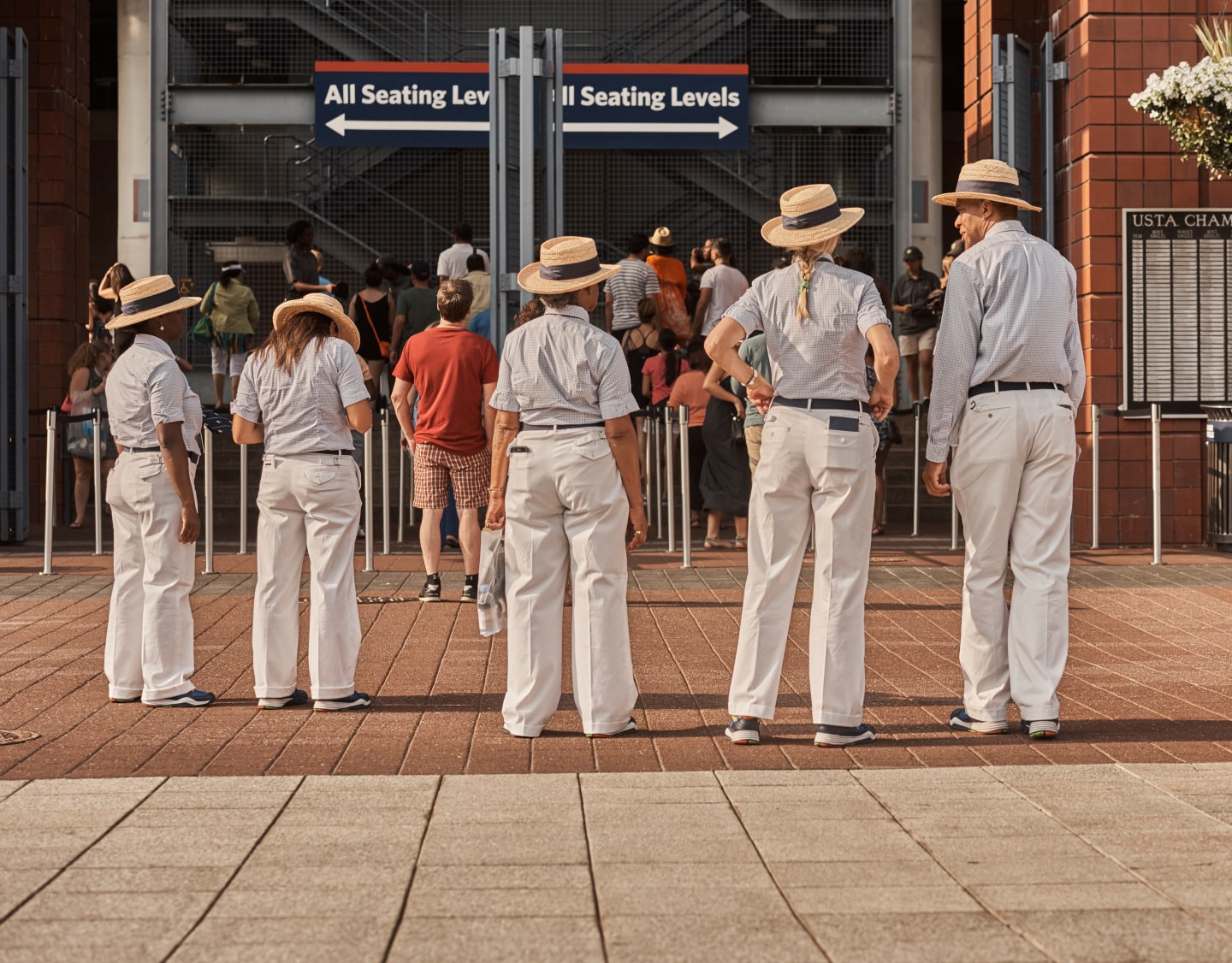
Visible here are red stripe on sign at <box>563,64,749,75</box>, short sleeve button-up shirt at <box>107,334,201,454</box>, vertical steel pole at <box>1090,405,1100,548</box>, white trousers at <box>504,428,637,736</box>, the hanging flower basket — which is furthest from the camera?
red stripe on sign at <box>563,64,749,75</box>

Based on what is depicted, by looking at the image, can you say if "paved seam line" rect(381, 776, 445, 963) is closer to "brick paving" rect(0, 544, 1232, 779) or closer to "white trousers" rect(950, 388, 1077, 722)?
"brick paving" rect(0, 544, 1232, 779)

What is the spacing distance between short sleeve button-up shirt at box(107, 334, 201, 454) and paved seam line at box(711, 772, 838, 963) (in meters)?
2.84

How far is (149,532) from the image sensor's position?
7227 mm

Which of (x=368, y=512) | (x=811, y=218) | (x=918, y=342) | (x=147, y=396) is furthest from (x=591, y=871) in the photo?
(x=918, y=342)

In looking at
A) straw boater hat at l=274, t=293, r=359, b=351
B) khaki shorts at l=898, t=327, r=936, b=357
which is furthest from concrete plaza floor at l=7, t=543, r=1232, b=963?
khaki shorts at l=898, t=327, r=936, b=357

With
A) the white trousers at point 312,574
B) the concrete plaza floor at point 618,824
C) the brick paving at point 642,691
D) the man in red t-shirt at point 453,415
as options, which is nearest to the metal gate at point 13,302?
the brick paving at point 642,691

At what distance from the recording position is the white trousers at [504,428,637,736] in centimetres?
645

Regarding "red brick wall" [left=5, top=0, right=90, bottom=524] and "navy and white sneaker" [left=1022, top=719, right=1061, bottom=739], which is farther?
"red brick wall" [left=5, top=0, right=90, bottom=524]

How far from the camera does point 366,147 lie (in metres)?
22.2

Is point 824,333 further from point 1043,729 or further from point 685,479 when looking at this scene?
point 685,479

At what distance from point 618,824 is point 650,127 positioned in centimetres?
1767

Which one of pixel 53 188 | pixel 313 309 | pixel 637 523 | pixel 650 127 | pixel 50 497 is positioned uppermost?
pixel 650 127

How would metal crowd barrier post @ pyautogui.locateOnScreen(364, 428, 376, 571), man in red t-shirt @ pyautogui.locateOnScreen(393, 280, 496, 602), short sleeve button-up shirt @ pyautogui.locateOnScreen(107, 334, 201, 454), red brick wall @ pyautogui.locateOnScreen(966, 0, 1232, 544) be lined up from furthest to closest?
red brick wall @ pyautogui.locateOnScreen(966, 0, 1232, 544), metal crowd barrier post @ pyautogui.locateOnScreen(364, 428, 376, 571), man in red t-shirt @ pyautogui.locateOnScreen(393, 280, 496, 602), short sleeve button-up shirt @ pyautogui.locateOnScreen(107, 334, 201, 454)

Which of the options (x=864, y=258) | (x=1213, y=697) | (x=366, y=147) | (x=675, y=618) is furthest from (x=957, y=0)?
(x=1213, y=697)
